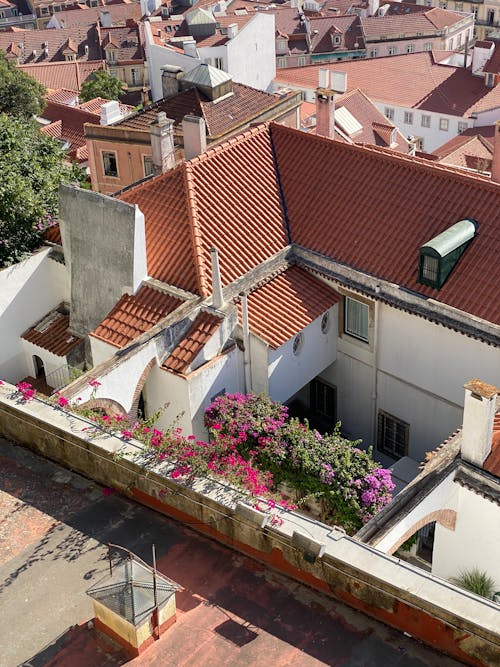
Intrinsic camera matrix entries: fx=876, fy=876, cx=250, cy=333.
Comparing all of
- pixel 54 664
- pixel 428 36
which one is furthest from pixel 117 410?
pixel 428 36

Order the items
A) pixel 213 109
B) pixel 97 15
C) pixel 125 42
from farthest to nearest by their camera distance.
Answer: pixel 97 15
pixel 125 42
pixel 213 109

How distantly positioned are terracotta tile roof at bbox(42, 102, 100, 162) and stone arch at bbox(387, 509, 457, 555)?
46.6 meters

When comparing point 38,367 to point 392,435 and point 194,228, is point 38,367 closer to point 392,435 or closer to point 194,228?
point 194,228

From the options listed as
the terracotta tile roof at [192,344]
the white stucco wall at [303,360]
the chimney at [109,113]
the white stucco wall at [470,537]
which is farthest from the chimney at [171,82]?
the white stucco wall at [470,537]

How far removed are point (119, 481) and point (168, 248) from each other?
49.8ft

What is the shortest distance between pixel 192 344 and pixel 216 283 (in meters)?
1.95

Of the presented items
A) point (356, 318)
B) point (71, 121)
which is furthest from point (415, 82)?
point (356, 318)

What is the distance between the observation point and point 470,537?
71.7 ft

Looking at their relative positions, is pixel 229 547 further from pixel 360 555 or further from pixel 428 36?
pixel 428 36

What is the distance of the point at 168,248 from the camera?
94.3 ft

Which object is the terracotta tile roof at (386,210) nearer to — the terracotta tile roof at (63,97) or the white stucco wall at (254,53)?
the white stucco wall at (254,53)

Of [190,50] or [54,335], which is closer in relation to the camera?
[54,335]

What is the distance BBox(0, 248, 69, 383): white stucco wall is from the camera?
30.5m

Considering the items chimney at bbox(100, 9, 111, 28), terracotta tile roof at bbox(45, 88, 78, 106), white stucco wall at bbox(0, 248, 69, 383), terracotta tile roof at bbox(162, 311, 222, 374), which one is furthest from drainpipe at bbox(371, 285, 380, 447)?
chimney at bbox(100, 9, 111, 28)
